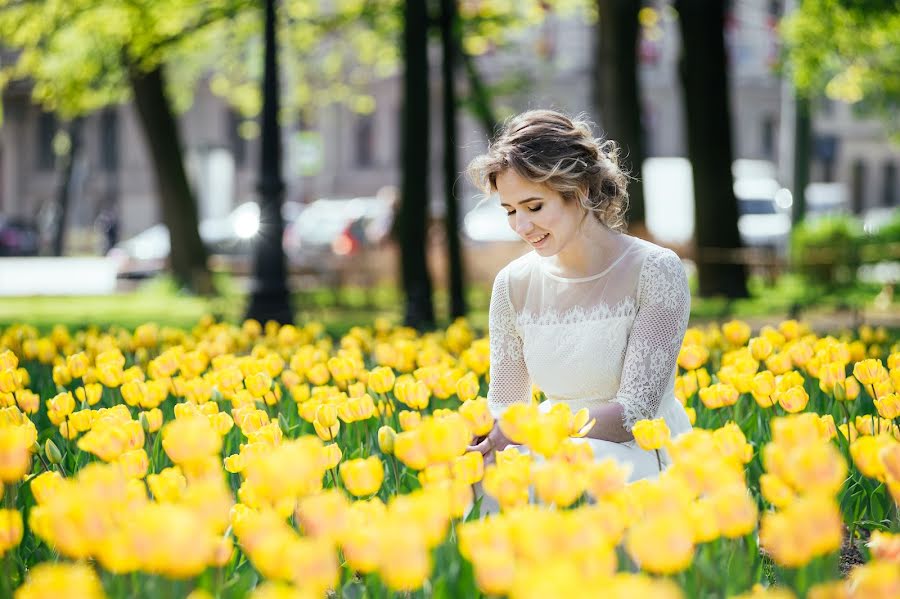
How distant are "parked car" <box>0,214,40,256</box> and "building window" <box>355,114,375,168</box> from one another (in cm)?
1055

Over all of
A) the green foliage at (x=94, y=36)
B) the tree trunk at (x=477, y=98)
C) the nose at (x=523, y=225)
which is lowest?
the nose at (x=523, y=225)

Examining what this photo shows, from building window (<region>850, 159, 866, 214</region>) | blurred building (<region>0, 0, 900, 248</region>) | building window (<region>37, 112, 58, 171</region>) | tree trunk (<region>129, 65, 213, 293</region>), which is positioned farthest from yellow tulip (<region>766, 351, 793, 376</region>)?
building window (<region>37, 112, 58, 171</region>)

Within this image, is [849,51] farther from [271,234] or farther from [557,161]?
[557,161]

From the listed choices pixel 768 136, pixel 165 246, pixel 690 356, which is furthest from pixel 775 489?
pixel 768 136

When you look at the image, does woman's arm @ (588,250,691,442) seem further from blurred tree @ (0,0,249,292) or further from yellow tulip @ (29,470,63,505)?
blurred tree @ (0,0,249,292)

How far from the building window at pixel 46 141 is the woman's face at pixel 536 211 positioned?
145 feet

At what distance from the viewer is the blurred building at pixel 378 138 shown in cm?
Answer: 4216

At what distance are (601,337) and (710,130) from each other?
1178cm

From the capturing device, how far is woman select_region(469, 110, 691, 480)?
3.63m

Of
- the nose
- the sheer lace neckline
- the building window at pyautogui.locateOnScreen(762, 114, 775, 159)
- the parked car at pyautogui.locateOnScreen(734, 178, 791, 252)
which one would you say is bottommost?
the parked car at pyautogui.locateOnScreen(734, 178, 791, 252)

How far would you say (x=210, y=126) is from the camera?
44.8 metres

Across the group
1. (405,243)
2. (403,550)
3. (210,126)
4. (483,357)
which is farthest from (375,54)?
(210,126)

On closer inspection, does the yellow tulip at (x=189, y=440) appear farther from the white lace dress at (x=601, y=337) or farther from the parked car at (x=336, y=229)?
the parked car at (x=336, y=229)

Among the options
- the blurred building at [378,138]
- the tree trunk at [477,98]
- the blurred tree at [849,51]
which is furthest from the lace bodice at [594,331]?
the blurred building at [378,138]
